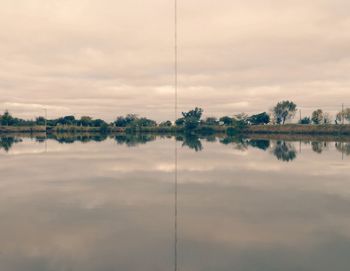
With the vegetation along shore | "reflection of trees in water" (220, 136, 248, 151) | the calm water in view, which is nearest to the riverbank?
the vegetation along shore

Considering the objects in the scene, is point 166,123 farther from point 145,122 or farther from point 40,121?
point 40,121

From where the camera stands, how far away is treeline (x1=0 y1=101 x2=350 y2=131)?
13200 centimetres

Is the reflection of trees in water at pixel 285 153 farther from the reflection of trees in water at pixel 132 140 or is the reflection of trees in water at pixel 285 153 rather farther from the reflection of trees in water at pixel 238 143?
the reflection of trees in water at pixel 132 140

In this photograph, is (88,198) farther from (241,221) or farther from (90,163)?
(90,163)

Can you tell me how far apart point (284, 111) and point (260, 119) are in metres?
13.7

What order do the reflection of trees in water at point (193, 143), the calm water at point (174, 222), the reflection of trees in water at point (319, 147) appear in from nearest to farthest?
1. the calm water at point (174, 222)
2. the reflection of trees in water at point (319, 147)
3. the reflection of trees in water at point (193, 143)

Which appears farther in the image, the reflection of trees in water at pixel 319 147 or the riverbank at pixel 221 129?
the riverbank at pixel 221 129

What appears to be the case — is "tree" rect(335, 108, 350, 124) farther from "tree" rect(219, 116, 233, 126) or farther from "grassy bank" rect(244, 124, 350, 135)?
"tree" rect(219, 116, 233, 126)

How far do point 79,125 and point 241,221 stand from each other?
148 m

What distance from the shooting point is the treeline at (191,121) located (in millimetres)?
132000

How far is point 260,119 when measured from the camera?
5472 inches

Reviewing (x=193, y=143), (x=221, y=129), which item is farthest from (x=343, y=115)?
(x=193, y=143)

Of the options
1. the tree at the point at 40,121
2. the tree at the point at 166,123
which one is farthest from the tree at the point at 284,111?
the tree at the point at 40,121

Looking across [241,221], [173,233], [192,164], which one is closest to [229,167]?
[192,164]
